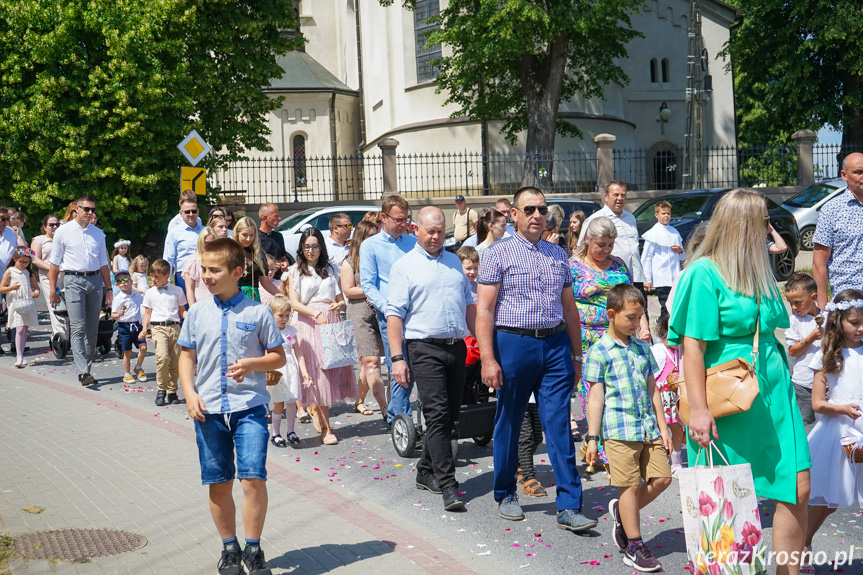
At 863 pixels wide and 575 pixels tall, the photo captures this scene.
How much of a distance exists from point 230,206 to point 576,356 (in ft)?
75.8

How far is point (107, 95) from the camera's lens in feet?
79.8

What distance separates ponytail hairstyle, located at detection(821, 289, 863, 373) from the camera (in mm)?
5281

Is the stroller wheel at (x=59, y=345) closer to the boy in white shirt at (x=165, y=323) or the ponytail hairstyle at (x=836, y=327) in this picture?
the boy in white shirt at (x=165, y=323)

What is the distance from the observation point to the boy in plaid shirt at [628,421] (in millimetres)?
5168

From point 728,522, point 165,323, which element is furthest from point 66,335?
point 728,522

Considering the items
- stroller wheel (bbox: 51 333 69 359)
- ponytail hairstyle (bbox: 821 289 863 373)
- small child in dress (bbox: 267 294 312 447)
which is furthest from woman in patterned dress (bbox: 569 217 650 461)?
stroller wheel (bbox: 51 333 69 359)

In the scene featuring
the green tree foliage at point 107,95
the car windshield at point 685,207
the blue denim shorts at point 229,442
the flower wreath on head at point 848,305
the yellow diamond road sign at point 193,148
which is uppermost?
the green tree foliage at point 107,95

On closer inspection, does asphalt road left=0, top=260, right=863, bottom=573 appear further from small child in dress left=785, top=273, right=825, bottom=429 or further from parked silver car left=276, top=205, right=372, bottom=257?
parked silver car left=276, top=205, right=372, bottom=257

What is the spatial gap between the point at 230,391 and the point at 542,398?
2.02m

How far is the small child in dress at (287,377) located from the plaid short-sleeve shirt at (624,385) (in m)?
3.37

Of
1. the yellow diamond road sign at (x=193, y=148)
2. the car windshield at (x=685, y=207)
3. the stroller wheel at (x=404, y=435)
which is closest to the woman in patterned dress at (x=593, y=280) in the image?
the stroller wheel at (x=404, y=435)

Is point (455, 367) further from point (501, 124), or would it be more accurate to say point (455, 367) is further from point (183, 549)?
point (501, 124)

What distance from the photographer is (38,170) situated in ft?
81.6

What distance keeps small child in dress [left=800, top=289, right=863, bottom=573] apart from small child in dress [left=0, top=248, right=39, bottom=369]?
1102 cm
